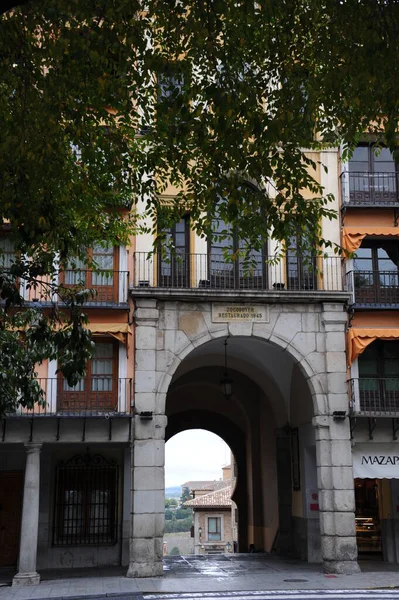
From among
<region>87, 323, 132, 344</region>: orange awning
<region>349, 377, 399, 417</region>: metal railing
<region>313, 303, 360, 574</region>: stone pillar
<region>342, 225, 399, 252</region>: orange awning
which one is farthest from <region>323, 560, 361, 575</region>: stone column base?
<region>342, 225, 399, 252</region>: orange awning

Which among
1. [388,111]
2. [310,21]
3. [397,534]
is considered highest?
[310,21]

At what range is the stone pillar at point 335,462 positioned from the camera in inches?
750

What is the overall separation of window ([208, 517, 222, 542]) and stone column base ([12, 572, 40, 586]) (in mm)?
27494

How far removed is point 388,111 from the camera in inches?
390

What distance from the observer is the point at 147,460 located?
19.1 m

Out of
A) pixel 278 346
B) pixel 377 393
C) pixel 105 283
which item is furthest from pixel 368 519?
pixel 105 283

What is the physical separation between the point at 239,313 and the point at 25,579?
830 centimetres

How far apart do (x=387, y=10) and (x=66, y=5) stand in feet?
12.9

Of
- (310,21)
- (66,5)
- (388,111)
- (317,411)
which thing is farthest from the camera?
(317,411)

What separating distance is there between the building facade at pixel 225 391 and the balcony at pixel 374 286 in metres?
0.04

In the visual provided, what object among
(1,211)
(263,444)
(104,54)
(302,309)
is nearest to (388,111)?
(104,54)

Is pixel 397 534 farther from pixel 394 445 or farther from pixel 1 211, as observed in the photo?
pixel 1 211

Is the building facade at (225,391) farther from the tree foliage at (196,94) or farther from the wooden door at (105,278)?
the tree foliage at (196,94)

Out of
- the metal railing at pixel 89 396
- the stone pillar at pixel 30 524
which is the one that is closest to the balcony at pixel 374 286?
the metal railing at pixel 89 396
